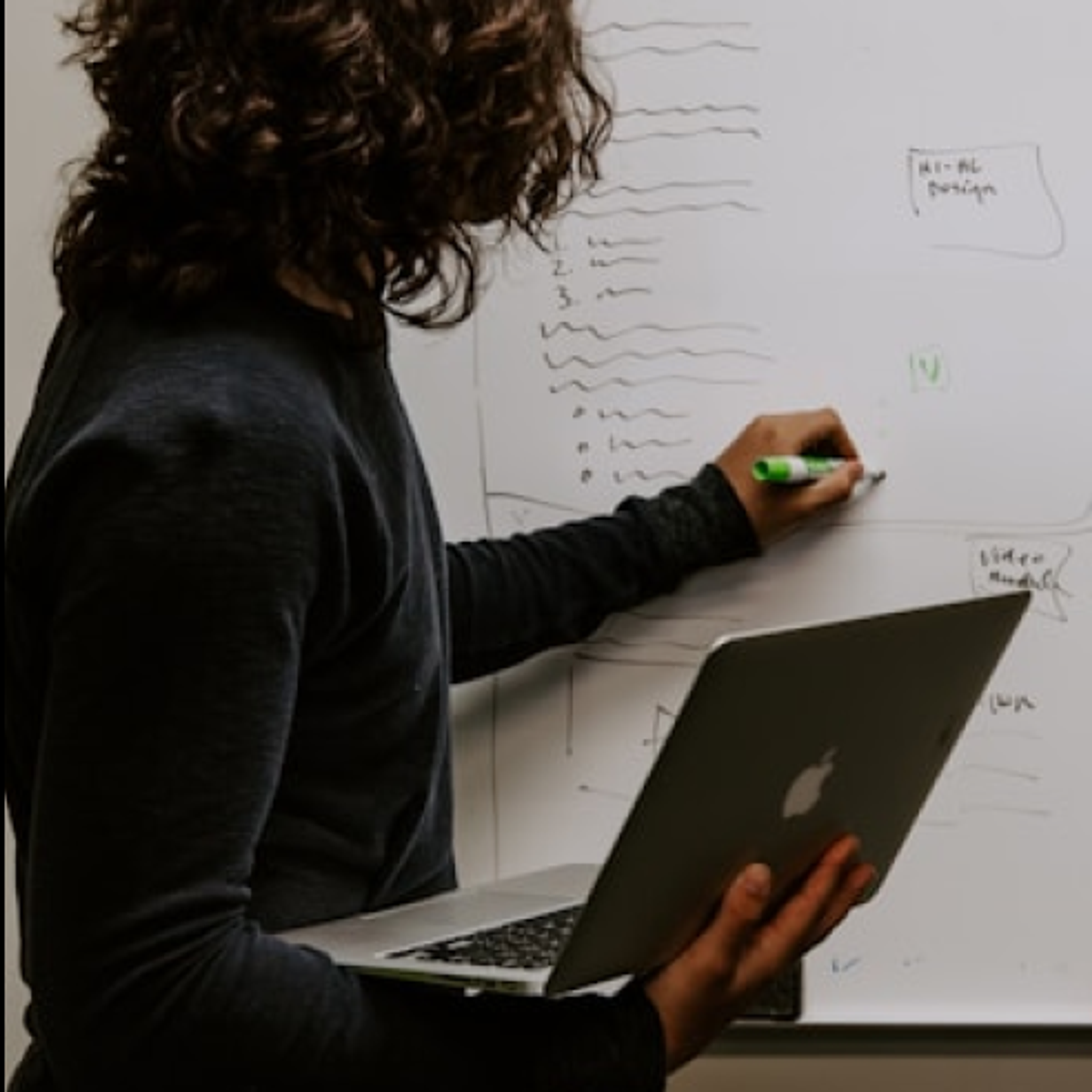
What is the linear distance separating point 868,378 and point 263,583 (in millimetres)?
600

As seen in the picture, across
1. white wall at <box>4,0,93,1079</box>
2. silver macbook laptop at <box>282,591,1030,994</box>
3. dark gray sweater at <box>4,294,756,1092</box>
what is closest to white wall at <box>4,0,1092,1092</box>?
white wall at <box>4,0,93,1079</box>

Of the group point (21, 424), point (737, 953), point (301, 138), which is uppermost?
point (301, 138)

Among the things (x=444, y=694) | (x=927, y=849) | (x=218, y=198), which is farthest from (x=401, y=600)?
(x=927, y=849)

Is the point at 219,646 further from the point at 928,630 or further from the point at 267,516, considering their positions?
the point at 928,630

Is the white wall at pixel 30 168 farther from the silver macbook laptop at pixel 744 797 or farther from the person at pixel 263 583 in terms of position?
the silver macbook laptop at pixel 744 797

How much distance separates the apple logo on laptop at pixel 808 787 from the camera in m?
0.86

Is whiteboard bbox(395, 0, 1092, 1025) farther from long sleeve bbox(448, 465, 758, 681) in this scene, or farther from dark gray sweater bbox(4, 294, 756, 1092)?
dark gray sweater bbox(4, 294, 756, 1092)

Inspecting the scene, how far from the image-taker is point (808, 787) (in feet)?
2.86

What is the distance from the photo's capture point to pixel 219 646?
0.76m

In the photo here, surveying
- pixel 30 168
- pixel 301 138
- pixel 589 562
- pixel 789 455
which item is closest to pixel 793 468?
pixel 789 455

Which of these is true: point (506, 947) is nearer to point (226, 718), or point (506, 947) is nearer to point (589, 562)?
point (226, 718)

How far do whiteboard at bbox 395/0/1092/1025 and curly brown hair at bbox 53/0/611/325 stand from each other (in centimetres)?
36

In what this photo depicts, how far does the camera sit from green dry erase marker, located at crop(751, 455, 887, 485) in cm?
120

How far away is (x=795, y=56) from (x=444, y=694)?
0.56 metres
